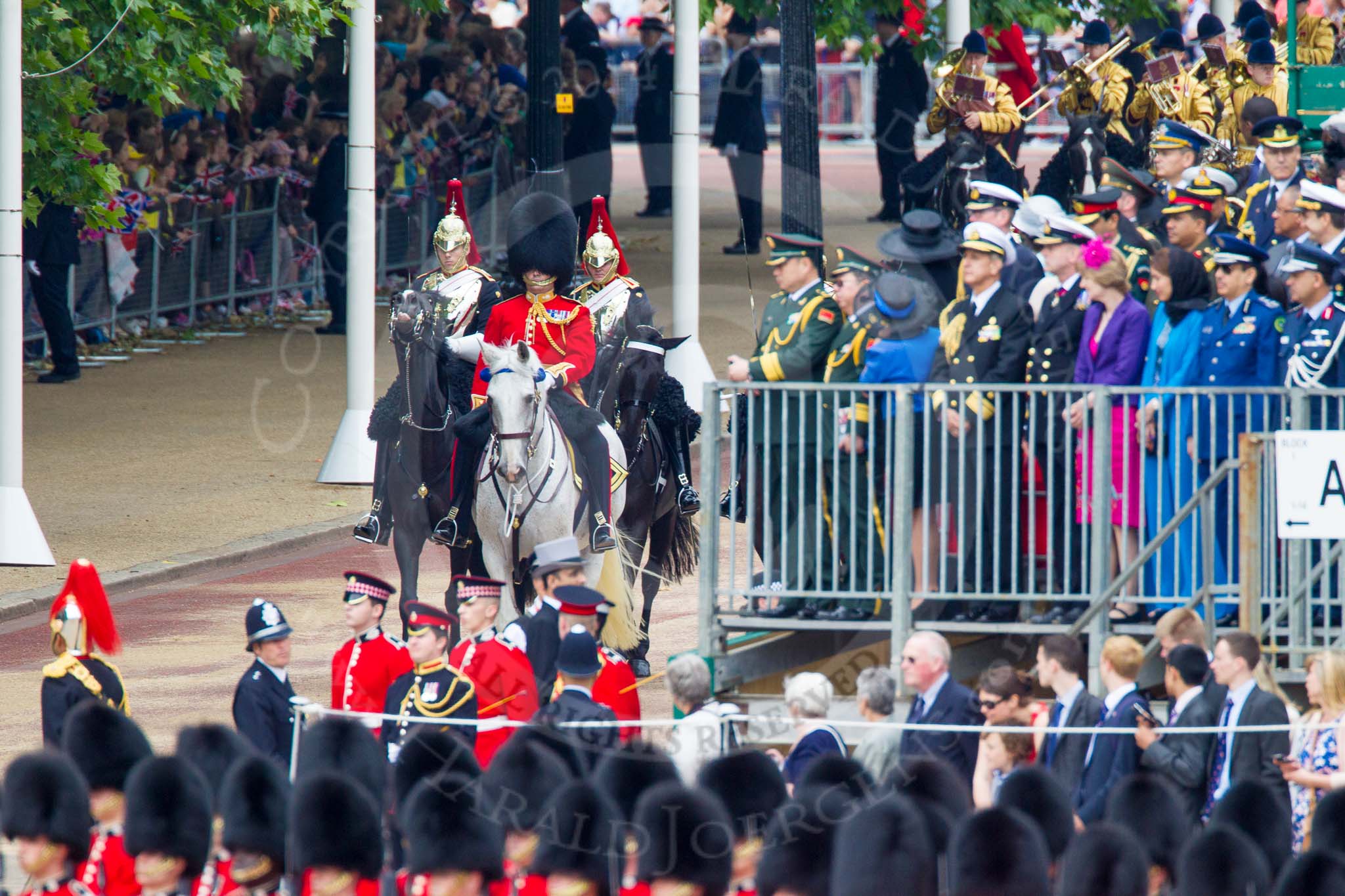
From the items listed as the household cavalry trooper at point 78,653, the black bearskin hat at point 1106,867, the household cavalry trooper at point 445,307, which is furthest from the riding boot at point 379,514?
the black bearskin hat at point 1106,867

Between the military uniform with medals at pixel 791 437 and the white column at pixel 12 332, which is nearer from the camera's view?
the military uniform with medals at pixel 791 437

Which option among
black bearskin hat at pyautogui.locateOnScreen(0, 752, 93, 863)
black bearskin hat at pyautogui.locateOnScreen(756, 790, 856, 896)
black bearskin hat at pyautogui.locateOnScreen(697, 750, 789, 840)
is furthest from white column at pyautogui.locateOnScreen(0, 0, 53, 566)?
black bearskin hat at pyautogui.locateOnScreen(756, 790, 856, 896)

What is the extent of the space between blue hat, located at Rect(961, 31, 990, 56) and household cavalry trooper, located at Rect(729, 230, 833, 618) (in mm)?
7803

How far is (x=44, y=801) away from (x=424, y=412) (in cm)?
499

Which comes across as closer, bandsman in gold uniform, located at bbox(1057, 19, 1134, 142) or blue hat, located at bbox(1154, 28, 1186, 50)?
blue hat, located at bbox(1154, 28, 1186, 50)

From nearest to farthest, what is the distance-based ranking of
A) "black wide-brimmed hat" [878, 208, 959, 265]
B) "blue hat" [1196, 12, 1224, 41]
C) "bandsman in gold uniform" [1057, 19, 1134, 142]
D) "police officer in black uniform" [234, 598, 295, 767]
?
"police officer in black uniform" [234, 598, 295, 767] < "black wide-brimmed hat" [878, 208, 959, 265] < "bandsman in gold uniform" [1057, 19, 1134, 142] < "blue hat" [1196, 12, 1224, 41]

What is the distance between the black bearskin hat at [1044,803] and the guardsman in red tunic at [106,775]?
119 inches

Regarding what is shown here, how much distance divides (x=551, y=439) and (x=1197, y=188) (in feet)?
12.8

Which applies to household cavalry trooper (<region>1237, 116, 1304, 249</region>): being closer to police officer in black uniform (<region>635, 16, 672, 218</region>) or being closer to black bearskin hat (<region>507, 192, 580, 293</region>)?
black bearskin hat (<region>507, 192, 580, 293</region>)

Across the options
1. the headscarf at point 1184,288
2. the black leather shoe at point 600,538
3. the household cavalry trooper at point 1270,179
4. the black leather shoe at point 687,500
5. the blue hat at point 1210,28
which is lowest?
the black leather shoe at point 600,538

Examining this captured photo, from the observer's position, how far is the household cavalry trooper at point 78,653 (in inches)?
389

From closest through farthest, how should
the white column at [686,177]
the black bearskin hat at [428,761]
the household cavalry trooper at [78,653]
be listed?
1. the black bearskin hat at [428,761]
2. the household cavalry trooper at [78,653]
3. the white column at [686,177]

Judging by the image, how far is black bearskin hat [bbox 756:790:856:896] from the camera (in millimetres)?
8273

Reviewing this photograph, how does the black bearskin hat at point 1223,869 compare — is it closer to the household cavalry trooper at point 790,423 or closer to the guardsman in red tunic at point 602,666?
the guardsman in red tunic at point 602,666
